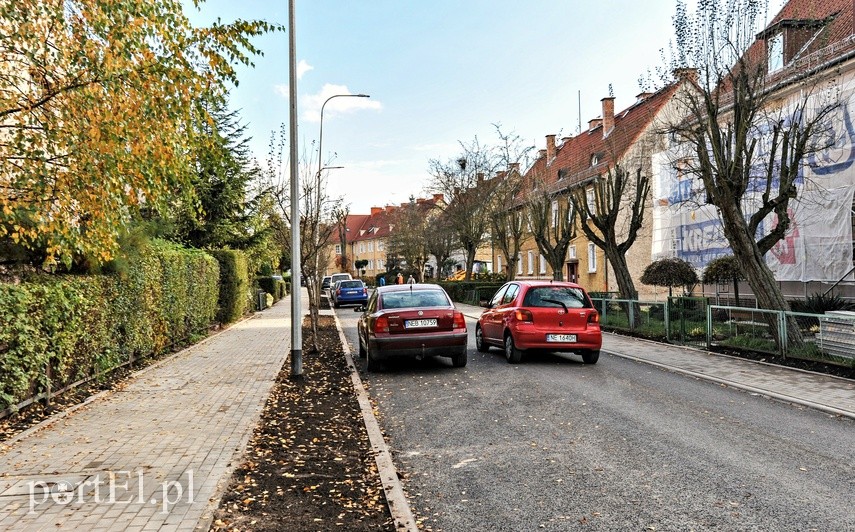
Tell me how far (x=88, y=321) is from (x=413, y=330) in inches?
199

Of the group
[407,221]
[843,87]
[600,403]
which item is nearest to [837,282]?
[843,87]

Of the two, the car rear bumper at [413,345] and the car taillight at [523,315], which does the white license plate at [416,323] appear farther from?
the car taillight at [523,315]

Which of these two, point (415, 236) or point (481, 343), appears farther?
point (415, 236)

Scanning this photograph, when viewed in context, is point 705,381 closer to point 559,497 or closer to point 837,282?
point 559,497

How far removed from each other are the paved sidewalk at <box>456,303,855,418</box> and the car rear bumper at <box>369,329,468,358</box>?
13.6ft

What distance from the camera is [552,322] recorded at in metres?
12.4

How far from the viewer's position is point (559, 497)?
5043 millimetres

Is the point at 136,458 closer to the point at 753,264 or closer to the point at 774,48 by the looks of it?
the point at 753,264

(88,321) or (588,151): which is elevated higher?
(588,151)

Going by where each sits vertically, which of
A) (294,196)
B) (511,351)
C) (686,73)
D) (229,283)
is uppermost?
(686,73)

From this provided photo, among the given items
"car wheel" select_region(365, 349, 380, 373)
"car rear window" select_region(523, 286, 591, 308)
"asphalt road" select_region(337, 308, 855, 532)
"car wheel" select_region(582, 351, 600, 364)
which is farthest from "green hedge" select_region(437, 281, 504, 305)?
"asphalt road" select_region(337, 308, 855, 532)

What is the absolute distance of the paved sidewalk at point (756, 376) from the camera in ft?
29.1

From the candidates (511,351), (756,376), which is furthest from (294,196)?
(756,376)

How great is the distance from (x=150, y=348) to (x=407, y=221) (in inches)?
1786
